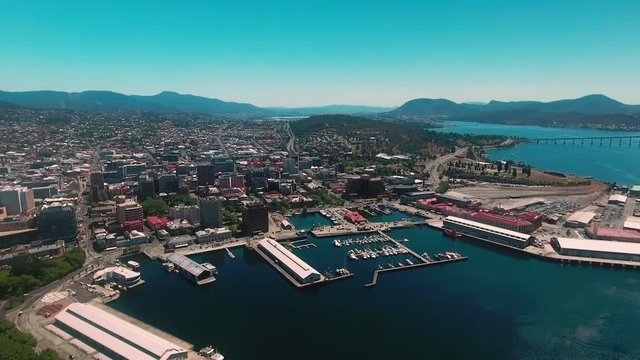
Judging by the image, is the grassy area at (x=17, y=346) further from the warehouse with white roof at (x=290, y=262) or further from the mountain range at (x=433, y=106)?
the mountain range at (x=433, y=106)

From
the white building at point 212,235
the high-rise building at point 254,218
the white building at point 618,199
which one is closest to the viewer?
the white building at point 212,235

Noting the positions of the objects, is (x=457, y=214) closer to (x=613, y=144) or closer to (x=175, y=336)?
(x=175, y=336)

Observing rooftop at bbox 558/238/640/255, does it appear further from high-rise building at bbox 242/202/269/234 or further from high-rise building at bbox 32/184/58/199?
high-rise building at bbox 32/184/58/199

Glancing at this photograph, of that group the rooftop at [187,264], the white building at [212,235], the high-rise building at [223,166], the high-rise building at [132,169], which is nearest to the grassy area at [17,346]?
the rooftop at [187,264]

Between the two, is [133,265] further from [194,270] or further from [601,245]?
[601,245]

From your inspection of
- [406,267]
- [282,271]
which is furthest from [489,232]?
[282,271]

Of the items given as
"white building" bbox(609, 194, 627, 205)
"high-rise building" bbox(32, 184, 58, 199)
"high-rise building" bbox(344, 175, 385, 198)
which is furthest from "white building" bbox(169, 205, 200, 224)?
Result: "white building" bbox(609, 194, 627, 205)
